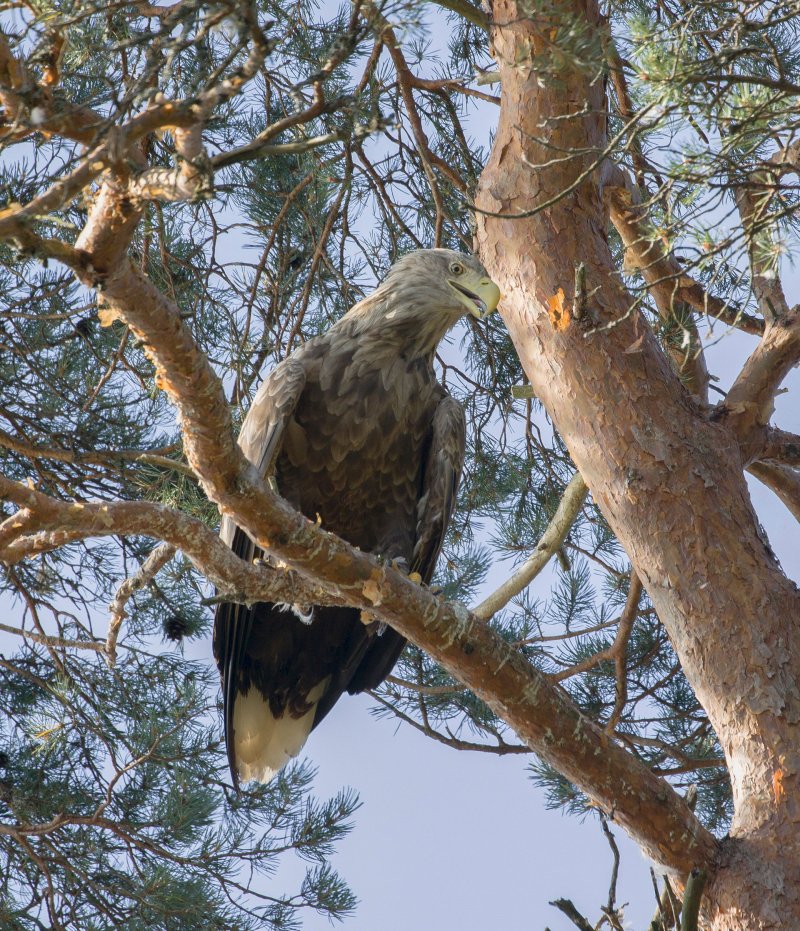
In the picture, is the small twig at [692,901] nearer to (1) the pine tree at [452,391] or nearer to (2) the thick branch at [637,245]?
(1) the pine tree at [452,391]

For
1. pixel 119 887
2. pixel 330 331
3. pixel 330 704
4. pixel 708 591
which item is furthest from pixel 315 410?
pixel 119 887

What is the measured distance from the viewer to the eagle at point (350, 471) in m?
3.48

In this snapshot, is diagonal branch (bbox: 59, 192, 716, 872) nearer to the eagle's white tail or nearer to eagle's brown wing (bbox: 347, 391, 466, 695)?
eagle's brown wing (bbox: 347, 391, 466, 695)

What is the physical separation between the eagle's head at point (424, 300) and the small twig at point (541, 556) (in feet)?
2.44

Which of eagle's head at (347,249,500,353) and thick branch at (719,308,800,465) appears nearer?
thick branch at (719,308,800,465)

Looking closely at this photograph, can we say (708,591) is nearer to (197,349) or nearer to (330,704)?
(197,349)

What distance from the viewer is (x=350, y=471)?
3510 mm

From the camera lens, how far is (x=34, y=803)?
373 centimetres

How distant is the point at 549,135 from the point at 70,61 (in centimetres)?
141

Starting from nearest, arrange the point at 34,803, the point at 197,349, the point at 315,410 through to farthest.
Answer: the point at 197,349, the point at 315,410, the point at 34,803

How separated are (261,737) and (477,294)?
67.1 inches

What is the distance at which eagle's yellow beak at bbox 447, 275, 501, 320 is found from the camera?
3.30 metres

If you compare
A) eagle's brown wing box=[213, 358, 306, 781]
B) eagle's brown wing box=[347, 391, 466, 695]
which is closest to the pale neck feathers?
eagle's brown wing box=[347, 391, 466, 695]

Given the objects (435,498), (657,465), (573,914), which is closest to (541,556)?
(435,498)
